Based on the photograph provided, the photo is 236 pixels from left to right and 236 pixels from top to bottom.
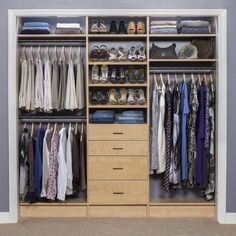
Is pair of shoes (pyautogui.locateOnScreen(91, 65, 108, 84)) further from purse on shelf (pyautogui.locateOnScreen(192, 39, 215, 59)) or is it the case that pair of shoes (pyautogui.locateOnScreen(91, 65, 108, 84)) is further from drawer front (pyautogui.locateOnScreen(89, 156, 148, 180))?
purse on shelf (pyautogui.locateOnScreen(192, 39, 215, 59))

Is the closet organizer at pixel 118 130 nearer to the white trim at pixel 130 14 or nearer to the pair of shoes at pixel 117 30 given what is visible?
the pair of shoes at pixel 117 30

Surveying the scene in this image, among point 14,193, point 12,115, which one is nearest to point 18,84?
point 12,115

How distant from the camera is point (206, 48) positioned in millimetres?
4727

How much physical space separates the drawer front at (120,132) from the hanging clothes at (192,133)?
0.47 metres

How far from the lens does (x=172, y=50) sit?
476cm

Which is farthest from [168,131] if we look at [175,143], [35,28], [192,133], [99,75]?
[35,28]

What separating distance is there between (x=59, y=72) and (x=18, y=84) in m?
0.45

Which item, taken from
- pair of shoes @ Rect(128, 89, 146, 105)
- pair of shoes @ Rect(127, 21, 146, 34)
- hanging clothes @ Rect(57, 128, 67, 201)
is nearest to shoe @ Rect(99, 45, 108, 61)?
pair of shoes @ Rect(127, 21, 146, 34)

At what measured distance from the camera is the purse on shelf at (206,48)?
4.71 metres

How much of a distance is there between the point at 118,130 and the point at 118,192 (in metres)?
0.64

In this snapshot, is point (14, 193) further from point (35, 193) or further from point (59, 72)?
point (59, 72)

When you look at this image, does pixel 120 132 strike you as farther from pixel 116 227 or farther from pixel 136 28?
pixel 136 28

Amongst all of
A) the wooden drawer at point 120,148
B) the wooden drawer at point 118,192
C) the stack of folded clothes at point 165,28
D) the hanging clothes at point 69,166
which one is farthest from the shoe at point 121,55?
the wooden drawer at point 118,192

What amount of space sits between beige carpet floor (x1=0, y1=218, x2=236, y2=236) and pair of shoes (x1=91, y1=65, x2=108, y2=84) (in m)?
1.44
